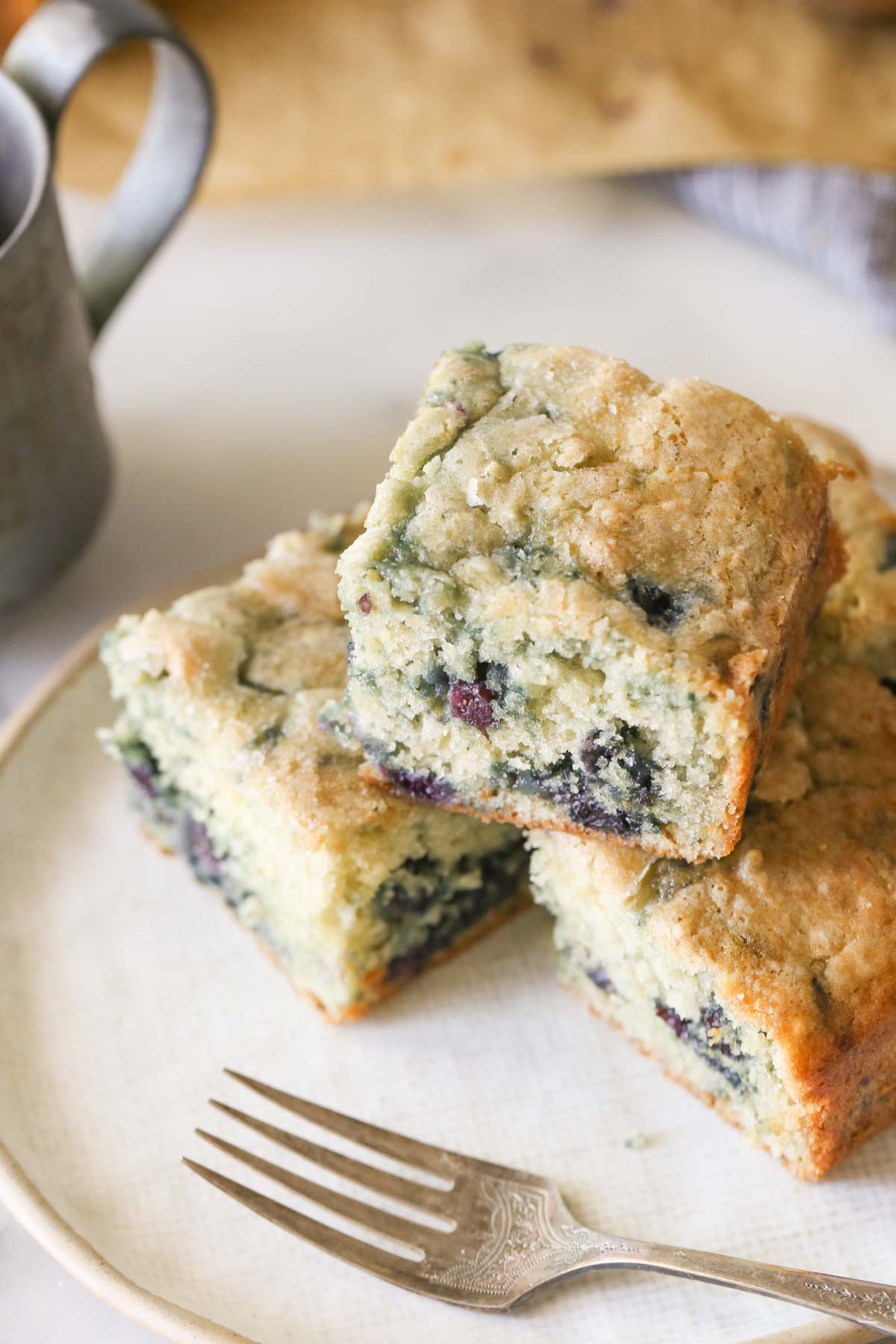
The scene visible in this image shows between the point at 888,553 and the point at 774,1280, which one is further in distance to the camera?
the point at 888,553

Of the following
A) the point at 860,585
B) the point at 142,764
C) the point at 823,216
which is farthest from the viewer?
the point at 823,216

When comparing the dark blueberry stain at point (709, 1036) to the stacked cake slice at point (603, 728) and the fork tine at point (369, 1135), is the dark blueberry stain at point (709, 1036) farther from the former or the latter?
the fork tine at point (369, 1135)

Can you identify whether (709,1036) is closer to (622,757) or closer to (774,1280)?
(774,1280)

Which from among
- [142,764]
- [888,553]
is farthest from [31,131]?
[888,553]

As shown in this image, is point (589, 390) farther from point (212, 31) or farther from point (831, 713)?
point (212, 31)

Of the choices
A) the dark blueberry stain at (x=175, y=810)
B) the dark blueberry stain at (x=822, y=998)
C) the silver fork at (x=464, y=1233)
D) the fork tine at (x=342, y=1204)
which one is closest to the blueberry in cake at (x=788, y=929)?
the dark blueberry stain at (x=822, y=998)

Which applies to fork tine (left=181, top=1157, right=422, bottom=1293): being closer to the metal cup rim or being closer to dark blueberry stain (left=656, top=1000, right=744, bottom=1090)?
dark blueberry stain (left=656, top=1000, right=744, bottom=1090)
